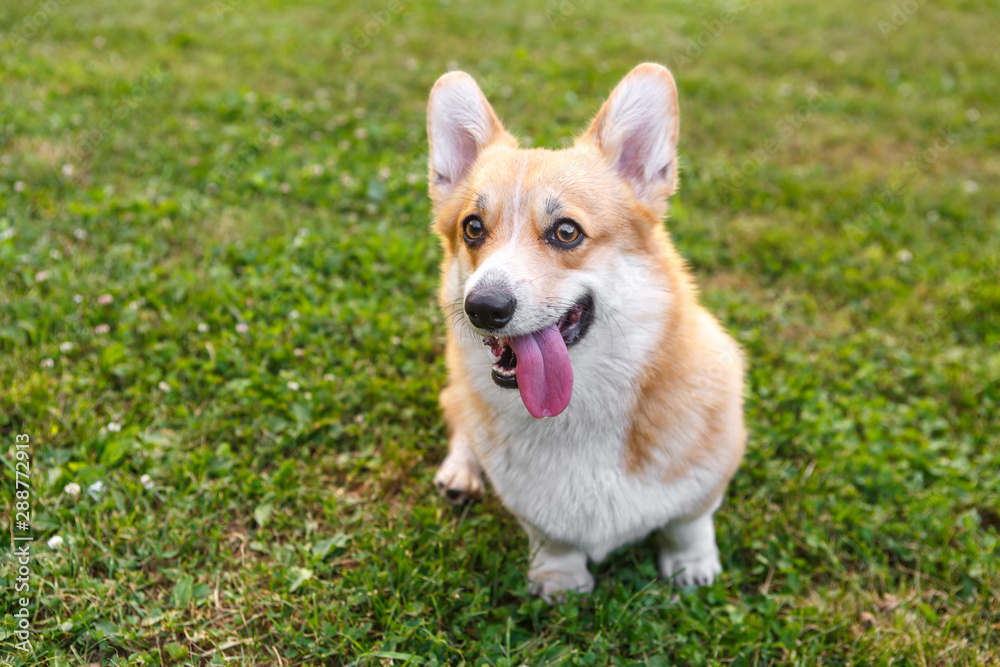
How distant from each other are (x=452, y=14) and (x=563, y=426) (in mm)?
6494

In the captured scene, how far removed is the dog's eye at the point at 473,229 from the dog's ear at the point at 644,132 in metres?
0.59

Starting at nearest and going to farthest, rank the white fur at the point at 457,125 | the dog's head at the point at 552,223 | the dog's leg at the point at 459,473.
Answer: the dog's head at the point at 552,223, the white fur at the point at 457,125, the dog's leg at the point at 459,473

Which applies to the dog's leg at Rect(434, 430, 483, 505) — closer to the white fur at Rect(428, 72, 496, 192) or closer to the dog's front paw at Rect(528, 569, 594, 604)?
the dog's front paw at Rect(528, 569, 594, 604)

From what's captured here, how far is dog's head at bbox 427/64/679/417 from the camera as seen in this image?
7.64ft

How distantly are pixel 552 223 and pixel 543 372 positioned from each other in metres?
0.56

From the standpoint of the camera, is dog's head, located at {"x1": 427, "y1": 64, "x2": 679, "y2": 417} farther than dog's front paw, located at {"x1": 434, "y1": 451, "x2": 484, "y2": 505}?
No

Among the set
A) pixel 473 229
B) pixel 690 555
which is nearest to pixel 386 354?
pixel 473 229

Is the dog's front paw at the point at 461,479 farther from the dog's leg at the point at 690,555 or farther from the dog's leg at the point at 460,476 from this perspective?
the dog's leg at the point at 690,555

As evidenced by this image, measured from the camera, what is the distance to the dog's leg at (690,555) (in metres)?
2.85

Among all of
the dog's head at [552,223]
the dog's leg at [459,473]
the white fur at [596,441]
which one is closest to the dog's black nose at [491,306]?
the dog's head at [552,223]

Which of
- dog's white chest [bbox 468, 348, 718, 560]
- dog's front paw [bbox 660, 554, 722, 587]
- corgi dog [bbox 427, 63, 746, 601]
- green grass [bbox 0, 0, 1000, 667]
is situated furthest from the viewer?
dog's front paw [bbox 660, 554, 722, 587]

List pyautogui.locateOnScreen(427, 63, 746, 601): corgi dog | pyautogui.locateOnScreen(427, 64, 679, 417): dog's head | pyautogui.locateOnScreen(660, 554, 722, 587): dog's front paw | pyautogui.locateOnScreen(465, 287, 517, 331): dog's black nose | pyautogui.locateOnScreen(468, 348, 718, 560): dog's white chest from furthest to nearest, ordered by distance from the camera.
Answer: pyautogui.locateOnScreen(660, 554, 722, 587): dog's front paw
pyautogui.locateOnScreen(468, 348, 718, 560): dog's white chest
pyautogui.locateOnScreen(427, 63, 746, 601): corgi dog
pyautogui.locateOnScreen(427, 64, 679, 417): dog's head
pyautogui.locateOnScreen(465, 287, 517, 331): dog's black nose

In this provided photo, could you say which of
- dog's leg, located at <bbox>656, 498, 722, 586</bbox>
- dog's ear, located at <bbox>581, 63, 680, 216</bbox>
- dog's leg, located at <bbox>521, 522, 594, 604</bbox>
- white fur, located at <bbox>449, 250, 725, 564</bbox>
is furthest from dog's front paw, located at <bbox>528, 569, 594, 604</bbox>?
dog's ear, located at <bbox>581, 63, 680, 216</bbox>

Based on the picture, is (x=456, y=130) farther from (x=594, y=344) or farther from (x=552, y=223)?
(x=594, y=344)
